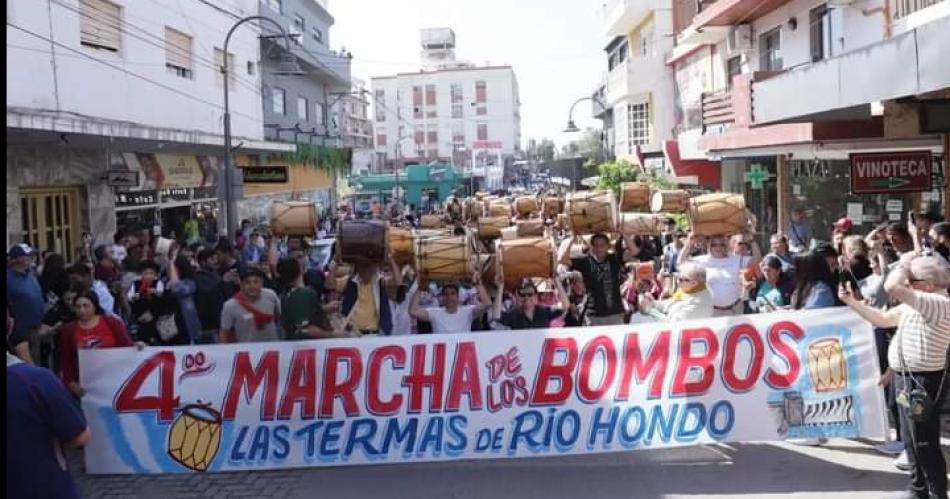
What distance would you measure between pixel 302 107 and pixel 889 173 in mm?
27038

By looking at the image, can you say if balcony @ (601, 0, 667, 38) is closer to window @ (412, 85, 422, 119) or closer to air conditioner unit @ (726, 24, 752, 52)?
air conditioner unit @ (726, 24, 752, 52)

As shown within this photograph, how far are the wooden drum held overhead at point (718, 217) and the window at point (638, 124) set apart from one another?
87.6ft

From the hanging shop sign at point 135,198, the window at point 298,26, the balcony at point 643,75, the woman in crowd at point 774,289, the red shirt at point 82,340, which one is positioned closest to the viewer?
the red shirt at point 82,340

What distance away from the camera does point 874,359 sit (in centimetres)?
689

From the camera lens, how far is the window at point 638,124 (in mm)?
35906

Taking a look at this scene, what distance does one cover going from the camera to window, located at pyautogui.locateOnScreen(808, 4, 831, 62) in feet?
56.9

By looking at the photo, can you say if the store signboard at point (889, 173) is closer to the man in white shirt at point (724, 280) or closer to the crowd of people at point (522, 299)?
the crowd of people at point (522, 299)

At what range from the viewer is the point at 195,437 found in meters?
6.78

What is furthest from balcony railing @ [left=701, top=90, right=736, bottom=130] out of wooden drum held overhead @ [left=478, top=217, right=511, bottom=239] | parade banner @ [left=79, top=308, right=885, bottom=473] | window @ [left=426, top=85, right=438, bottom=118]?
window @ [left=426, top=85, right=438, bottom=118]

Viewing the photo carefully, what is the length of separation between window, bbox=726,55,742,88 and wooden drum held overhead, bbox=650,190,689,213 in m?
11.5

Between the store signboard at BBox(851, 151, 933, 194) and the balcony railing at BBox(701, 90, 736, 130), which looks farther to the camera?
the balcony railing at BBox(701, 90, 736, 130)

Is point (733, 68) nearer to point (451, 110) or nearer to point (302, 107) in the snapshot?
point (302, 107)

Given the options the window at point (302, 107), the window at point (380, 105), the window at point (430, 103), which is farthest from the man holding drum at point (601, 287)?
the window at point (380, 105)

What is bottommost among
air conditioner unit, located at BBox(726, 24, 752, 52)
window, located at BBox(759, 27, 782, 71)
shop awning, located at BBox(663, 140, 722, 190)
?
shop awning, located at BBox(663, 140, 722, 190)
